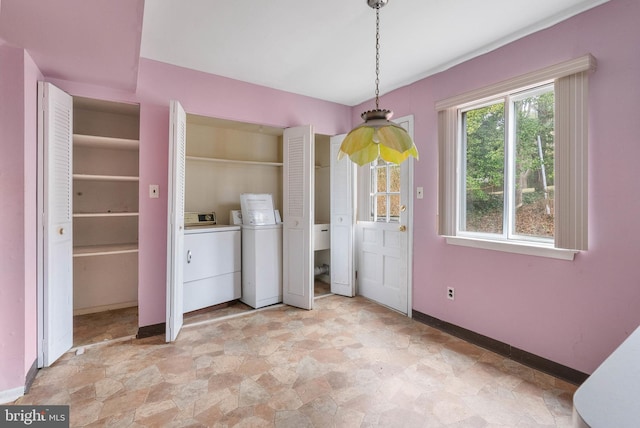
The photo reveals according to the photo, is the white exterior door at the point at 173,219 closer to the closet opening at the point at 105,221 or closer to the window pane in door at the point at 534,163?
the closet opening at the point at 105,221

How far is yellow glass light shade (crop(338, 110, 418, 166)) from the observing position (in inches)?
→ 61.6

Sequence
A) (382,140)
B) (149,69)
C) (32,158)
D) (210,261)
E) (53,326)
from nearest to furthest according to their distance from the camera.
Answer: (382,140) < (32,158) < (53,326) < (149,69) < (210,261)

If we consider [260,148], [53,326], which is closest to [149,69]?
[260,148]

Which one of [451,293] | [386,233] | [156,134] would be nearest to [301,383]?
[451,293]

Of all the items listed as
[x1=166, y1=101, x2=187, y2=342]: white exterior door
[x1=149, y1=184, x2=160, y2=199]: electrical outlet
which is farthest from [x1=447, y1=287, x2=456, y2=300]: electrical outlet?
[x1=149, y1=184, x2=160, y2=199]: electrical outlet

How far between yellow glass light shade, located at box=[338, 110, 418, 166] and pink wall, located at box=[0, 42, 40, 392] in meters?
2.13

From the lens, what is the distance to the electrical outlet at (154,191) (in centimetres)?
273

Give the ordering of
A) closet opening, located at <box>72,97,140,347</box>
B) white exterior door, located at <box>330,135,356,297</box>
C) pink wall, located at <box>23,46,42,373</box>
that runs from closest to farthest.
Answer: pink wall, located at <box>23,46,42,373</box>, closet opening, located at <box>72,97,140,347</box>, white exterior door, located at <box>330,135,356,297</box>

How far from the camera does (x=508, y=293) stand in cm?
238

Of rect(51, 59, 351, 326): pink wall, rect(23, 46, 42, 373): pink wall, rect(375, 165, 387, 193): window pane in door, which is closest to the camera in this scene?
rect(23, 46, 42, 373): pink wall

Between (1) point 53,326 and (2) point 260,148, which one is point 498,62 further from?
(1) point 53,326

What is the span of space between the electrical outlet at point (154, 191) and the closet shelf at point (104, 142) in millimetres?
465

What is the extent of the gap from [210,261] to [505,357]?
2.98 m

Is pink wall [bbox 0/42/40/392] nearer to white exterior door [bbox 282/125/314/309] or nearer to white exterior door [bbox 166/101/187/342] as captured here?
white exterior door [bbox 166/101/187/342]
